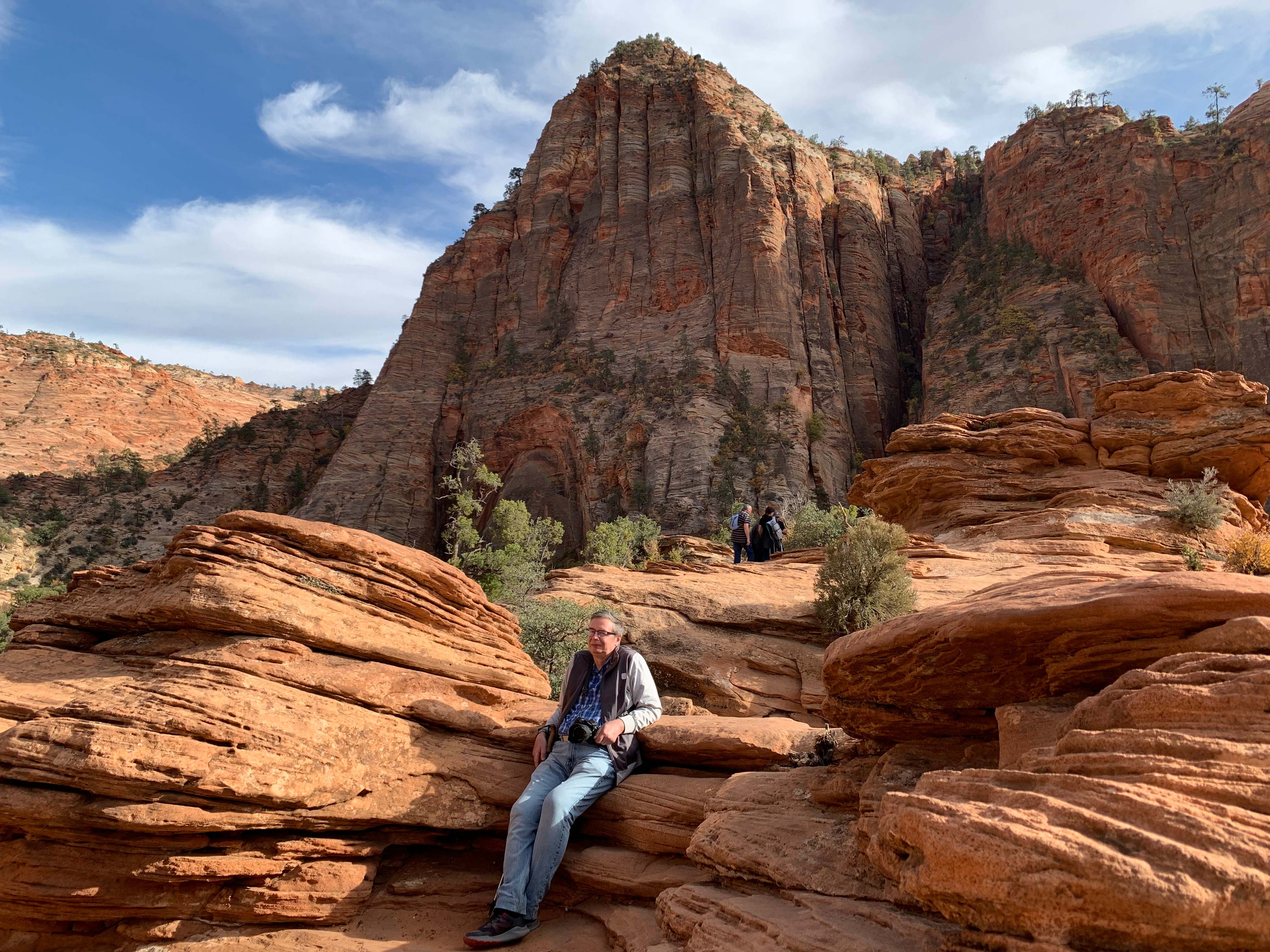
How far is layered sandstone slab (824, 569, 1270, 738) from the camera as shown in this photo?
14.0 ft

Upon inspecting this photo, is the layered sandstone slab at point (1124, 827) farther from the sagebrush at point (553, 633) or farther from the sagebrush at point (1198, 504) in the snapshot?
the sagebrush at point (1198, 504)

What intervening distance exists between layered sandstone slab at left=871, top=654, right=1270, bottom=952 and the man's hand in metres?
2.47

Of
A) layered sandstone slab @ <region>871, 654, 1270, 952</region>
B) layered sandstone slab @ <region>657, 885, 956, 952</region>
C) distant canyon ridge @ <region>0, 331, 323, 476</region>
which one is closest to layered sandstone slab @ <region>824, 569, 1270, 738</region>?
layered sandstone slab @ <region>871, 654, 1270, 952</region>

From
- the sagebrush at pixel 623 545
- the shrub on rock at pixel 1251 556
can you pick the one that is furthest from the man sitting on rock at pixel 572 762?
the sagebrush at pixel 623 545

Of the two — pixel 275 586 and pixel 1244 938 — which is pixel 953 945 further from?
pixel 275 586

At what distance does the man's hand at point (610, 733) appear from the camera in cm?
605

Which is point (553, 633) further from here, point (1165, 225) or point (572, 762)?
point (1165, 225)

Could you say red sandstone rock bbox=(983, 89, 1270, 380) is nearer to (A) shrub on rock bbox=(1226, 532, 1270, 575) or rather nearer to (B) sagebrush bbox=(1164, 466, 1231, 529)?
(B) sagebrush bbox=(1164, 466, 1231, 529)

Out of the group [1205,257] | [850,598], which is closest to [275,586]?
[850,598]

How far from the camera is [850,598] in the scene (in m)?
12.9

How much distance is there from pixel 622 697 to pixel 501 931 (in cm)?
188

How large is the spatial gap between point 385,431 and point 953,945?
149ft

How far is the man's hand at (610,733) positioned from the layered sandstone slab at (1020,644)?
5.38 ft

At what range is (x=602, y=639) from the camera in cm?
640
